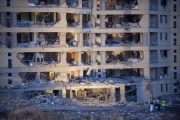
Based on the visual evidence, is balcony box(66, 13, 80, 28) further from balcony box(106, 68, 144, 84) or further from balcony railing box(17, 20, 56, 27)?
balcony box(106, 68, 144, 84)

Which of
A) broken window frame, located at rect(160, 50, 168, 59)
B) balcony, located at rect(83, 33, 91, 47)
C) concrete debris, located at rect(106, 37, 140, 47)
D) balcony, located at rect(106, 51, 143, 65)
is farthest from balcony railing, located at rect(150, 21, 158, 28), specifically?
balcony, located at rect(83, 33, 91, 47)

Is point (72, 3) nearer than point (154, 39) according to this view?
Yes

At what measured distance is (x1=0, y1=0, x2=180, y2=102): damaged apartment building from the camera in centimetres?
4281

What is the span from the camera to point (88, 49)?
45000 millimetres

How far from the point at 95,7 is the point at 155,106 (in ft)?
61.1

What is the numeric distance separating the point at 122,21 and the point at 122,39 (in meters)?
3.64

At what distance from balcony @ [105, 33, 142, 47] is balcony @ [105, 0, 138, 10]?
5.20 metres

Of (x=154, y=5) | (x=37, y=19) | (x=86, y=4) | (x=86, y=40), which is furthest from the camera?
(x=37, y=19)

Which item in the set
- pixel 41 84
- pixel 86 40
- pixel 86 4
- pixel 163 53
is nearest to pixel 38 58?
pixel 41 84

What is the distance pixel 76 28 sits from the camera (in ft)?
146

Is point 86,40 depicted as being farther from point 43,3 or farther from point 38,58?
point 43,3

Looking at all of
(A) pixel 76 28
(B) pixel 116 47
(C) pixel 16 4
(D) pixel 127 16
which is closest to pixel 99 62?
(B) pixel 116 47

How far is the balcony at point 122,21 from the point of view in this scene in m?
46.2

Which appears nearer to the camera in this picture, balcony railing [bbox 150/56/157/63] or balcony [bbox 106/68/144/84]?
balcony [bbox 106/68/144/84]
